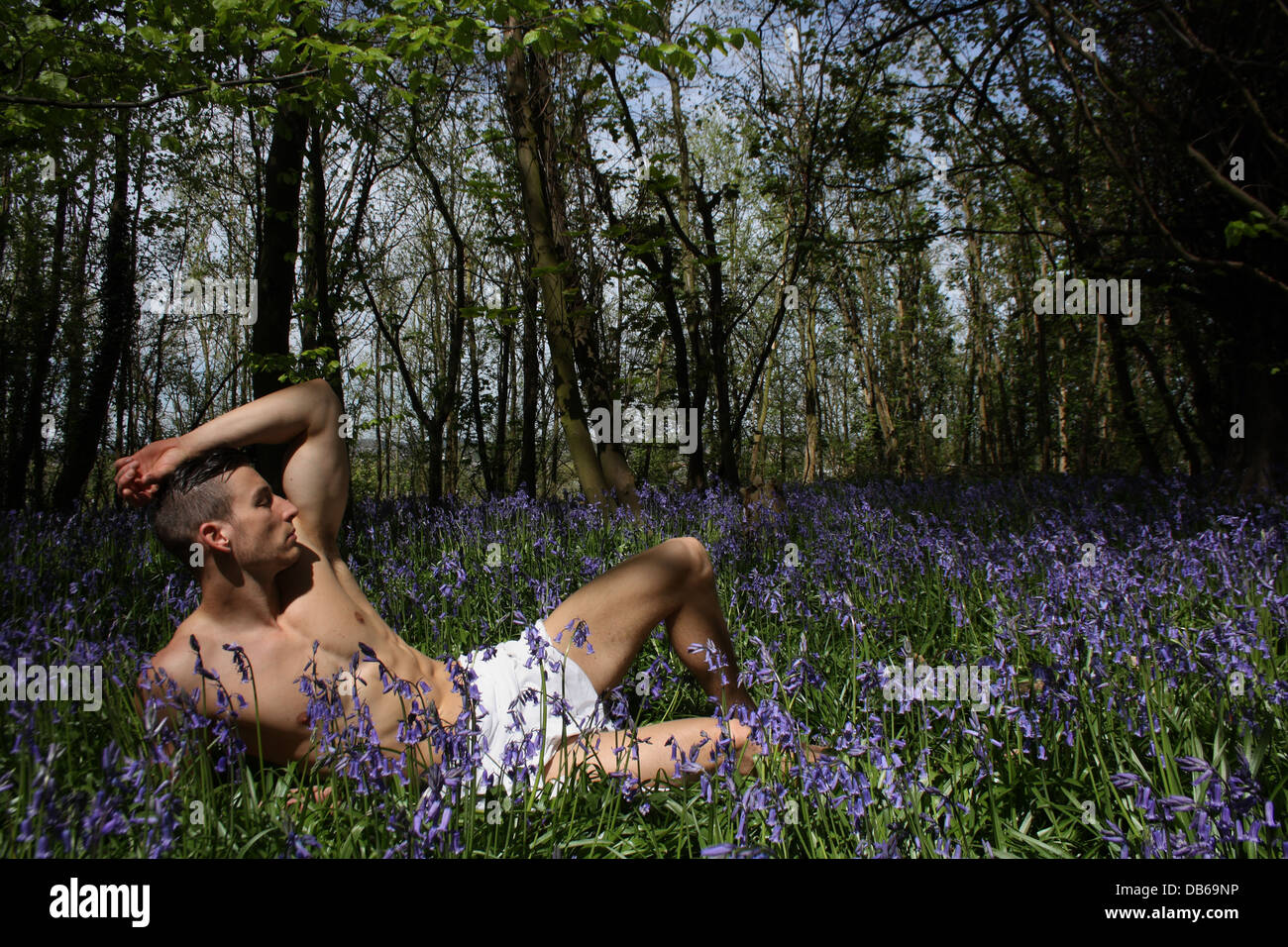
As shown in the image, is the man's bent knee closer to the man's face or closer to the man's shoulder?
the man's face

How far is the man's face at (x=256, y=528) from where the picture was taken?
2062 millimetres

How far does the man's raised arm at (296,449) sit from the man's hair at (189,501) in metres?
0.03

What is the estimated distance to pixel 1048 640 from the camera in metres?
2.35

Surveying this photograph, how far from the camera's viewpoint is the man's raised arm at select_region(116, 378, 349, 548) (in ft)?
6.87

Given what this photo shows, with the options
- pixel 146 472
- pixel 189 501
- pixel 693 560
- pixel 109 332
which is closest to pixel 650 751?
pixel 693 560

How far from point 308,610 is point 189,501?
43cm

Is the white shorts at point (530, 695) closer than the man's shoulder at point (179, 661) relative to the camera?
No

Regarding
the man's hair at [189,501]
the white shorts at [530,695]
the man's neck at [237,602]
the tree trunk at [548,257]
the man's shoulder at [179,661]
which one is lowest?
the white shorts at [530,695]

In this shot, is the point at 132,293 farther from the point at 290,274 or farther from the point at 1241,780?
the point at 1241,780

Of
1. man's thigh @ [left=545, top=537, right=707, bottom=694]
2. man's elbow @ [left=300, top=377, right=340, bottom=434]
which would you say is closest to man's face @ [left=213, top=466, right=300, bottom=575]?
man's elbow @ [left=300, top=377, right=340, bottom=434]

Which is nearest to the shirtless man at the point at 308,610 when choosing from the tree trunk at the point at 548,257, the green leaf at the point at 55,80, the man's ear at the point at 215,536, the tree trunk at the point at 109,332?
the man's ear at the point at 215,536

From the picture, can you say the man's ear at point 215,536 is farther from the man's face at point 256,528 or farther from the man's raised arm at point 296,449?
the man's raised arm at point 296,449
